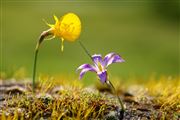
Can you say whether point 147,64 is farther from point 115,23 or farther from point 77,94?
point 77,94

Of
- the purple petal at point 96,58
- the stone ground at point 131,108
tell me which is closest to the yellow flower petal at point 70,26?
the purple petal at point 96,58

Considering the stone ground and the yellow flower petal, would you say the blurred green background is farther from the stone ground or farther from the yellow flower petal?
the yellow flower petal

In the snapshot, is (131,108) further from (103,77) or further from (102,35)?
(102,35)

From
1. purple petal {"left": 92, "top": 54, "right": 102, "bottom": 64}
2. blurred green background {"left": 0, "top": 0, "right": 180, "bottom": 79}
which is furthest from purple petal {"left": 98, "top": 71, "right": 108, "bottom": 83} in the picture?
blurred green background {"left": 0, "top": 0, "right": 180, "bottom": 79}

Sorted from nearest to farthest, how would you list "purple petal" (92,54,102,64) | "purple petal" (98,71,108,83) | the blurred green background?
"purple petal" (98,71,108,83), "purple petal" (92,54,102,64), the blurred green background

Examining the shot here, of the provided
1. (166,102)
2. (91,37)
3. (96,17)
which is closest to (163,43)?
(91,37)

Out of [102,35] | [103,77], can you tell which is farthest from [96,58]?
[102,35]

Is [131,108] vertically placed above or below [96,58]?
below

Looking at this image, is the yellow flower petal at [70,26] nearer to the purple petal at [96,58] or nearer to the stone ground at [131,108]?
the purple petal at [96,58]
